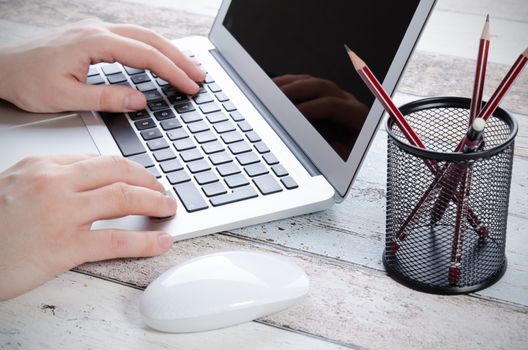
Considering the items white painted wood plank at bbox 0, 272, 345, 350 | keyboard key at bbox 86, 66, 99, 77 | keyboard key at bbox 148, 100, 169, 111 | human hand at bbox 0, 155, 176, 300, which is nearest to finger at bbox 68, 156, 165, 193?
human hand at bbox 0, 155, 176, 300

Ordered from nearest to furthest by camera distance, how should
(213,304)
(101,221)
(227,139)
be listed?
(213,304) → (101,221) → (227,139)

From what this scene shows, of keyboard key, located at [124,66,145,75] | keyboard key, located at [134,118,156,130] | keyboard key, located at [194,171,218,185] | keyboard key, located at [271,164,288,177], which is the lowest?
keyboard key, located at [124,66,145,75]

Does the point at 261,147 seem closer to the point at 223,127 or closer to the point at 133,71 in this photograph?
the point at 223,127

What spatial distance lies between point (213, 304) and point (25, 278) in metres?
0.18

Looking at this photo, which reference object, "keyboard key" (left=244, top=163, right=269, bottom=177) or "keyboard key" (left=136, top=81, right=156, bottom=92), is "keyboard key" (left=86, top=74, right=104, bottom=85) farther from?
"keyboard key" (left=244, top=163, right=269, bottom=177)

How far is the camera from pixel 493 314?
0.63 metres

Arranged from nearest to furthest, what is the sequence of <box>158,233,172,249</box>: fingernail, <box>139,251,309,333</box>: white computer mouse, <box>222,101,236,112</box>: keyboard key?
<box>139,251,309,333</box>: white computer mouse < <box>158,233,172,249</box>: fingernail < <box>222,101,236,112</box>: keyboard key

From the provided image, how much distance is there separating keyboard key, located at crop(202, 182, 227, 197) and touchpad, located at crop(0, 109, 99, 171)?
16 cm

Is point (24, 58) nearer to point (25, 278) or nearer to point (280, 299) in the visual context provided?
point (25, 278)

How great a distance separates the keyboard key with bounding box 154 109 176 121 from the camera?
89cm

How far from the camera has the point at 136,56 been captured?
91 centimetres

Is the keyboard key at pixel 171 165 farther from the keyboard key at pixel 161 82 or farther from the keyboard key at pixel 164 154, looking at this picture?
the keyboard key at pixel 161 82

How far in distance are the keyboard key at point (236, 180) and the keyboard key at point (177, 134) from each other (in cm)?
10

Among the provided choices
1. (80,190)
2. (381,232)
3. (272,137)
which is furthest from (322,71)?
(80,190)
